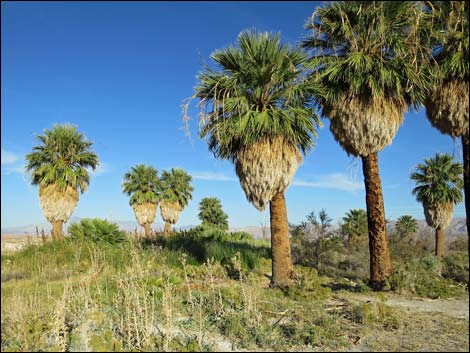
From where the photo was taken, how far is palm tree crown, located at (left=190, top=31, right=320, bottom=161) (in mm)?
11094

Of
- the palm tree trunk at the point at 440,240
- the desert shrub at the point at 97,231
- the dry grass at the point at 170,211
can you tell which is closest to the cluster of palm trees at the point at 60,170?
the desert shrub at the point at 97,231

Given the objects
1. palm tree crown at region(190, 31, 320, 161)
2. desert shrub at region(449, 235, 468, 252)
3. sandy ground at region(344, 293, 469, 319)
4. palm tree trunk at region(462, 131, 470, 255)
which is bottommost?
sandy ground at region(344, 293, 469, 319)

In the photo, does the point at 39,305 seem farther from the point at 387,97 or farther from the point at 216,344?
the point at 387,97

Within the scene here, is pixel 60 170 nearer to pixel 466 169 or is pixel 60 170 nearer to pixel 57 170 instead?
pixel 57 170

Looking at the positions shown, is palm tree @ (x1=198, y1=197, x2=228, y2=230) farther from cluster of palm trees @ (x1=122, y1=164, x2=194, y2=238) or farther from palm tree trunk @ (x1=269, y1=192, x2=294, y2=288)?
palm tree trunk @ (x1=269, y1=192, x2=294, y2=288)

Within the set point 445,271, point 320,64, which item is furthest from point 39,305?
point 445,271

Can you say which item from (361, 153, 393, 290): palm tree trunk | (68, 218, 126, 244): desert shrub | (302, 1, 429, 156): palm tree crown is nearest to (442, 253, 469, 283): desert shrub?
(361, 153, 393, 290): palm tree trunk

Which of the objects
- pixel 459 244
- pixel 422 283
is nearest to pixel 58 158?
pixel 422 283

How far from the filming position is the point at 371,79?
10.9 metres

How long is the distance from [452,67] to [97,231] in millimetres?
15443

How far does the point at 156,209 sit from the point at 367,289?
103 ft

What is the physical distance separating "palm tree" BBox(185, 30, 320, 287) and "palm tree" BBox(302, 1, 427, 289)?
2.89ft

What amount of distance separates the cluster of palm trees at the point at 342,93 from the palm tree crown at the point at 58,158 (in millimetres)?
14211

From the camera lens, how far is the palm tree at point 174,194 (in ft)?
133
